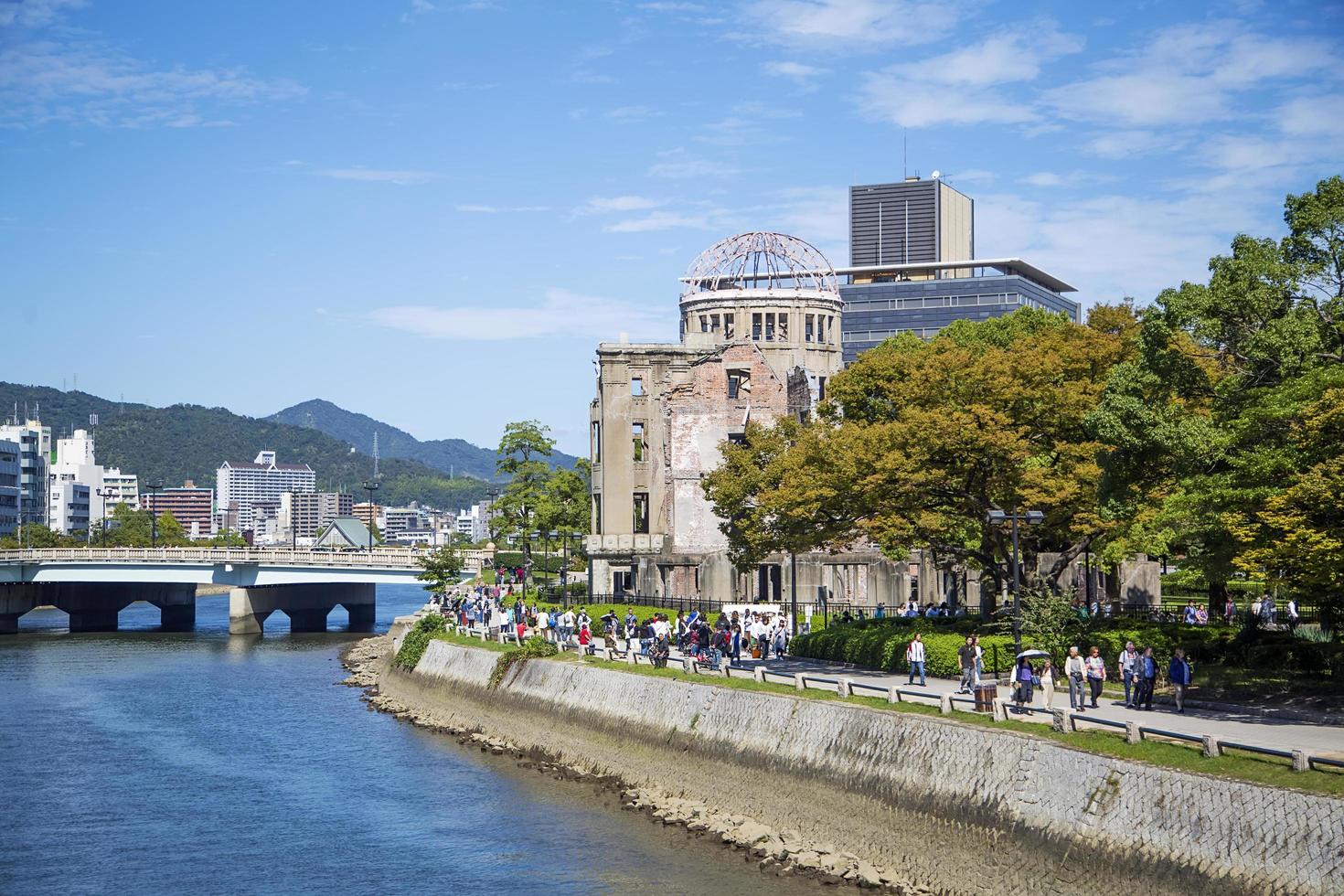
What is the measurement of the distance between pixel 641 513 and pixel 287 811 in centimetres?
5037

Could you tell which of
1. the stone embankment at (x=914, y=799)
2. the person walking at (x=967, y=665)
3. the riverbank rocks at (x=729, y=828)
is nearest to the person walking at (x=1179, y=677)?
the person walking at (x=967, y=665)

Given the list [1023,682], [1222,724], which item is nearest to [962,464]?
[1023,682]

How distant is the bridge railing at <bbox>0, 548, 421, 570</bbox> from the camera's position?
344 feet

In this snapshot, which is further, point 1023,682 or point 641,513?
point 641,513

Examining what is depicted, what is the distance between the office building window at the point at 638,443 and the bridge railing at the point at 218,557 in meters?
19.9

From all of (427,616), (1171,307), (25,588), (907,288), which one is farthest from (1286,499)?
(907,288)

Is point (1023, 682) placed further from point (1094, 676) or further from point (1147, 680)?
point (1147, 680)

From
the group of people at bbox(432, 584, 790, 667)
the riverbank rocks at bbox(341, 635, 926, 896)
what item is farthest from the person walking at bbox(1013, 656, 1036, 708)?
the group of people at bbox(432, 584, 790, 667)

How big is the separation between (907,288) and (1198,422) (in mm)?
163815

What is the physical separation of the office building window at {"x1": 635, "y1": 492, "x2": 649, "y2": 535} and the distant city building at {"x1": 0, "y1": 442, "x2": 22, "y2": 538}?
121 meters

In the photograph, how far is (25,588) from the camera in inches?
4486

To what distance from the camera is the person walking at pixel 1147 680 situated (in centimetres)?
3503

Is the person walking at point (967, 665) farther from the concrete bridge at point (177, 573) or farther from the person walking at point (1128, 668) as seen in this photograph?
the concrete bridge at point (177, 573)

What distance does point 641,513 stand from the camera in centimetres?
9281
